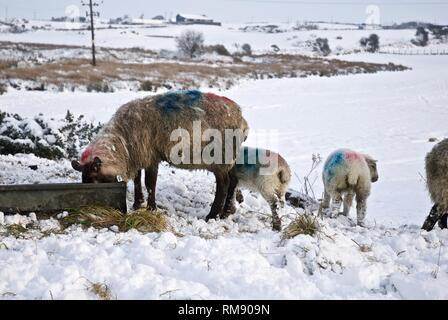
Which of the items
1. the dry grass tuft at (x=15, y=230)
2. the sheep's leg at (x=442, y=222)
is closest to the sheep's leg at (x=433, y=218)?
the sheep's leg at (x=442, y=222)

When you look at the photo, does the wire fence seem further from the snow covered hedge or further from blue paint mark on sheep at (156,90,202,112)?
blue paint mark on sheep at (156,90,202,112)

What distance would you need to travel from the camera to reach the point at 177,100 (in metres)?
7.28

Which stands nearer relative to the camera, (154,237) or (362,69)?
(154,237)

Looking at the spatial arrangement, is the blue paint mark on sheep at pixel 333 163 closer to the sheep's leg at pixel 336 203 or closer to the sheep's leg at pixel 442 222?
the sheep's leg at pixel 336 203

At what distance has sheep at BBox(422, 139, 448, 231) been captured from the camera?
7.50m

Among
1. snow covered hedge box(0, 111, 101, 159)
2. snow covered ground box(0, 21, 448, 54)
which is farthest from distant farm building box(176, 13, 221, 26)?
snow covered hedge box(0, 111, 101, 159)

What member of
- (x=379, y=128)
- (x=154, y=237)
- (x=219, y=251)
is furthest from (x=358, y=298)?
(x=379, y=128)

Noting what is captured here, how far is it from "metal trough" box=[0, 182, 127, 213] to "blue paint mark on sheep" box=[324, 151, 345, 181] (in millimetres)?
3705

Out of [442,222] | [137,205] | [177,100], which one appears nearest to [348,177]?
[442,222]

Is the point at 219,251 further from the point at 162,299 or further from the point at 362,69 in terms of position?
the point at 362,69

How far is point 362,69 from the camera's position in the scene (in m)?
55.6

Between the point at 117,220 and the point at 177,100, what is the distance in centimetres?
220

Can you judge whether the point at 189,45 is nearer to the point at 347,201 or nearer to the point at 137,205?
the point at 347,201

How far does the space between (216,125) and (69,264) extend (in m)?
3.47
